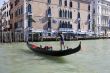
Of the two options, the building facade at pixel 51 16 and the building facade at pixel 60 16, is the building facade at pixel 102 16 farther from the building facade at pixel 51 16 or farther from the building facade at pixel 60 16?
the building facade at pixel 51 16

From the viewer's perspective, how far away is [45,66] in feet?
41.3

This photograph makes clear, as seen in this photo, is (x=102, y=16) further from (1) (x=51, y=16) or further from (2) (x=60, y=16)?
(1) (x=51, y=16)

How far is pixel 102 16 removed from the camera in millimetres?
51875

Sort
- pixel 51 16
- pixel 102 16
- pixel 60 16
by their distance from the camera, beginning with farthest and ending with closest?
pixel 102 16 < pixel 60 16 < pixel 51 16

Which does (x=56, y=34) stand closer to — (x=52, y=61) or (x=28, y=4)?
(x=28, y=4)

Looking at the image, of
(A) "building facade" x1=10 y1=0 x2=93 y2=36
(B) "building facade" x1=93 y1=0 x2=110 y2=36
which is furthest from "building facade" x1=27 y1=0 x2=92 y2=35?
(B) "building facade" x1=93 y1=0 x2=110 y2=36

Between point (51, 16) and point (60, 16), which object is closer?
point (51, 16)

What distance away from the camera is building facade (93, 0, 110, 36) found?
163 feet

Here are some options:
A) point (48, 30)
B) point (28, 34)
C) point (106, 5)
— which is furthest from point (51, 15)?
point (106, 5)

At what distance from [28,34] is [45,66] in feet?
76.5

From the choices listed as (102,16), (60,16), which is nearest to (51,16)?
(60,16)

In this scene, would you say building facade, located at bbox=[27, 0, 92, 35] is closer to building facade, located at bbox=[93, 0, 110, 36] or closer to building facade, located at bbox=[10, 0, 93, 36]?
building facade, located at bbox=[10, 0, 93, 36]

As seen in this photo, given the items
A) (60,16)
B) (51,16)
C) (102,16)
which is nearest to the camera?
(51,16)

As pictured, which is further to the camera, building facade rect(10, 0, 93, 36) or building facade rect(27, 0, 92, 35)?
building facade rect(27, 0, 92, 35)
